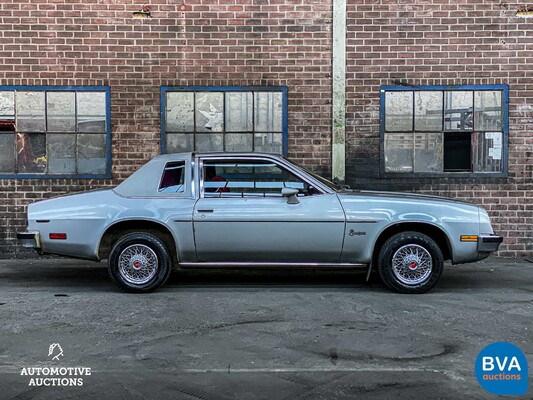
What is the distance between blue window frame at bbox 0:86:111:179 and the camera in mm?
10922

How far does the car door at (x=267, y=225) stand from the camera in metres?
7.57

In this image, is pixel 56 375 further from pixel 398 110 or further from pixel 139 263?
pixel 398 110

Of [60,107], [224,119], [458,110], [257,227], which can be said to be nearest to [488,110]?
[458,110]

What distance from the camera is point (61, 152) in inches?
433

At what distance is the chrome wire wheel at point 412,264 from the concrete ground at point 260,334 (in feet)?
0.72

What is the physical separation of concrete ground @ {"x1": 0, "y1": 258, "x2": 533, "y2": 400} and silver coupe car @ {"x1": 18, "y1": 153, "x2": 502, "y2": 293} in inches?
13.8

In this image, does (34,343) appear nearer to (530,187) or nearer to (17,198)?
A: (17,198)

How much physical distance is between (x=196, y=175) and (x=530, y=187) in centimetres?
598

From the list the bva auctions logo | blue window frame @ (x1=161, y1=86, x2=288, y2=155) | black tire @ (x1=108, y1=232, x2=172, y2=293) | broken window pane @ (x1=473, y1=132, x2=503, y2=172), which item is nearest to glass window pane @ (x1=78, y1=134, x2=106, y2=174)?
blue window frame @ (x1=161, y1=86, x2=288, y2=155)

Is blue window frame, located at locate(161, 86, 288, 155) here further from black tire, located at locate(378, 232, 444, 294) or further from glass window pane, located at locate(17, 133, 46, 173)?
black tire, located at locate(378, 232, 444, 294)

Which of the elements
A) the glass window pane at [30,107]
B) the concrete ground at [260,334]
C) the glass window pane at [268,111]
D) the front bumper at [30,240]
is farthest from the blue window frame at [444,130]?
the front bumper at [30,240]

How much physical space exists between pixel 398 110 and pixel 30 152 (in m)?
Answer: 6.04

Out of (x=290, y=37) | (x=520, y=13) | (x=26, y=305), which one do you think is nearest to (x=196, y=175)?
(x=26, y=305)

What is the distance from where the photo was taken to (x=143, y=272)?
7621 millimetres
